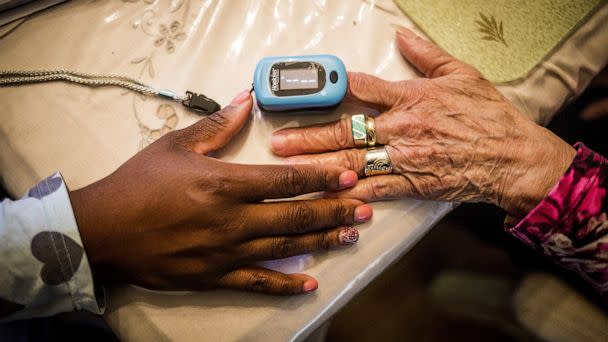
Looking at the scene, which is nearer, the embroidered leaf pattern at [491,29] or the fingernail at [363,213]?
the fingernail at [363,213]

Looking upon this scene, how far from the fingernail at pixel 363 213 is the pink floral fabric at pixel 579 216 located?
28cm

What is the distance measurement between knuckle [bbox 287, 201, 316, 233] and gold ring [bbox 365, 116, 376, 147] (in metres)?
0.18

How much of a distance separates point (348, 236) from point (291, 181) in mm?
140

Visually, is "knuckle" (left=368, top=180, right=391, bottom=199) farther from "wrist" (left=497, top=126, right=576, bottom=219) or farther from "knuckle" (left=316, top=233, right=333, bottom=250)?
"wrist" (left=497, top=126, right=576, bottom=219)

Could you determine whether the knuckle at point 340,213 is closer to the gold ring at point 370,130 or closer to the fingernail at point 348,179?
the fingernail at point 348,179

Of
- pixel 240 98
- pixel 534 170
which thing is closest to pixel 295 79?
pixel 240 98

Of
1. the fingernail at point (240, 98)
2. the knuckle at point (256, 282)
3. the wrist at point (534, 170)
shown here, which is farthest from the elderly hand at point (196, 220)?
the wrist at point (534, 170)

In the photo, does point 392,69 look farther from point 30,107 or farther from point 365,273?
point 30,107

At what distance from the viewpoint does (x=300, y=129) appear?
2.29 feet

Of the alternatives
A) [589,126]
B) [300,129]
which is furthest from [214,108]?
[589,126]

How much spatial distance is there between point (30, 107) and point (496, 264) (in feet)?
4.29

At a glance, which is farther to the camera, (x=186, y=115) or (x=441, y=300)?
(x=441, y=300)

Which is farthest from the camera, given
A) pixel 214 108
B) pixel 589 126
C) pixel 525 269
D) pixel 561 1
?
pixel 589 126

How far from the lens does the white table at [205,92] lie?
0.62 metres
